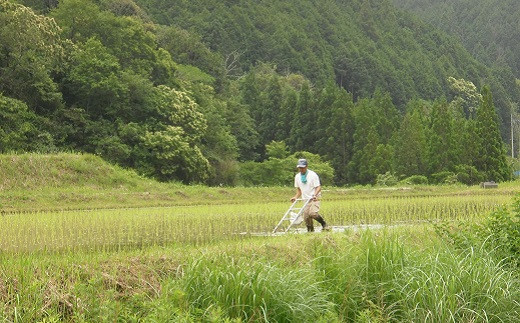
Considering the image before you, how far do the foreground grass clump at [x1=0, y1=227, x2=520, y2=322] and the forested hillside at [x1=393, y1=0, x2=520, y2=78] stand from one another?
15012 centimetres

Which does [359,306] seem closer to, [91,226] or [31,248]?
[31,248]

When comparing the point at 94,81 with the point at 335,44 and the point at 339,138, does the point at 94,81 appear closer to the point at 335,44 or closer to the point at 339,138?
the point at 339,138

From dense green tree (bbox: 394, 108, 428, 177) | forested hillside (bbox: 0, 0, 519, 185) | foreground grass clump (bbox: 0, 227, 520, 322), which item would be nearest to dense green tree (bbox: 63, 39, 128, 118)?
forested hillside (bbox: 0, 0, 519, 185)

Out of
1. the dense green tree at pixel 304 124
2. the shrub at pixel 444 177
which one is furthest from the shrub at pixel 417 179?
the dense green tree at pixel 304 124

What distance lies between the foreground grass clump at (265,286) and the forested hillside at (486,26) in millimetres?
150118

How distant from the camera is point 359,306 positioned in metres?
8.25

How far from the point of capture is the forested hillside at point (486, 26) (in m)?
153

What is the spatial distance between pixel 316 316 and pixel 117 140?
90.2 ft

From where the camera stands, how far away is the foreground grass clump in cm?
726

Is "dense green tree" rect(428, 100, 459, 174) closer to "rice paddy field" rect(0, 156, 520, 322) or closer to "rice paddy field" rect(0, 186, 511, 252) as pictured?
"rice paddy field" rect(0, 186, 511, 252)

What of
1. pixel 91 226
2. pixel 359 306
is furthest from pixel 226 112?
pixel 359 306

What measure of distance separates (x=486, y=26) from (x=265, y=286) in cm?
16664

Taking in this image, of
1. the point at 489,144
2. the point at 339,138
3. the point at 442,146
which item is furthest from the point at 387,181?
the point at 339,138

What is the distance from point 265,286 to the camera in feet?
24.2
